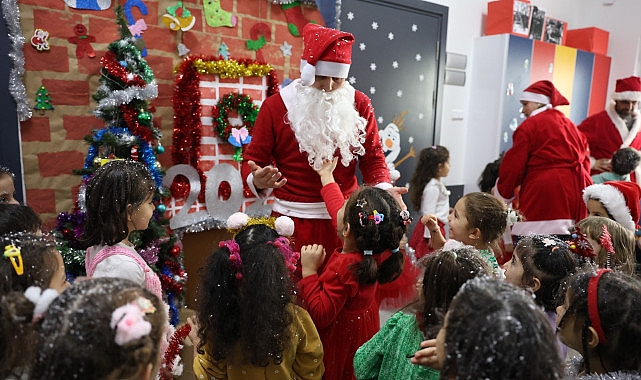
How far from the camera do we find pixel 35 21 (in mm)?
3035

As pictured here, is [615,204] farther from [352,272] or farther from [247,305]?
[247,305]

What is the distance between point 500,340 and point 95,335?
847mm

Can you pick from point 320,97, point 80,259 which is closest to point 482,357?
point 320,97

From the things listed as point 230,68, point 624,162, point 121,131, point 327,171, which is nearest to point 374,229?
point 327,171

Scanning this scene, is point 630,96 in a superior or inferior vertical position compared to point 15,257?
superior

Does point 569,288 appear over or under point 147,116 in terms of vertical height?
under

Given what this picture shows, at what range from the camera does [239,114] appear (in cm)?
392

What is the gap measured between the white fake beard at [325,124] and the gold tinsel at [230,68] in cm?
129

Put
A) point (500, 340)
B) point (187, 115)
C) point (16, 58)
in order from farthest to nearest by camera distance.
Answer: point (187, 115), point (16, 58), point (500, 340)

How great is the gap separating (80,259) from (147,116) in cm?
97

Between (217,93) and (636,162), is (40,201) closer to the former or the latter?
(217,93)

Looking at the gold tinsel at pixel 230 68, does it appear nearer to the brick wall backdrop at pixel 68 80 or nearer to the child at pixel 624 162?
the brick wall backdrop at pixel 68 80

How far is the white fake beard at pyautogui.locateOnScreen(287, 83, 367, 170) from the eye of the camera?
8.41 ft

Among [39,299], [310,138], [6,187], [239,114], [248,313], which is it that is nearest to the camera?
[39,299]
